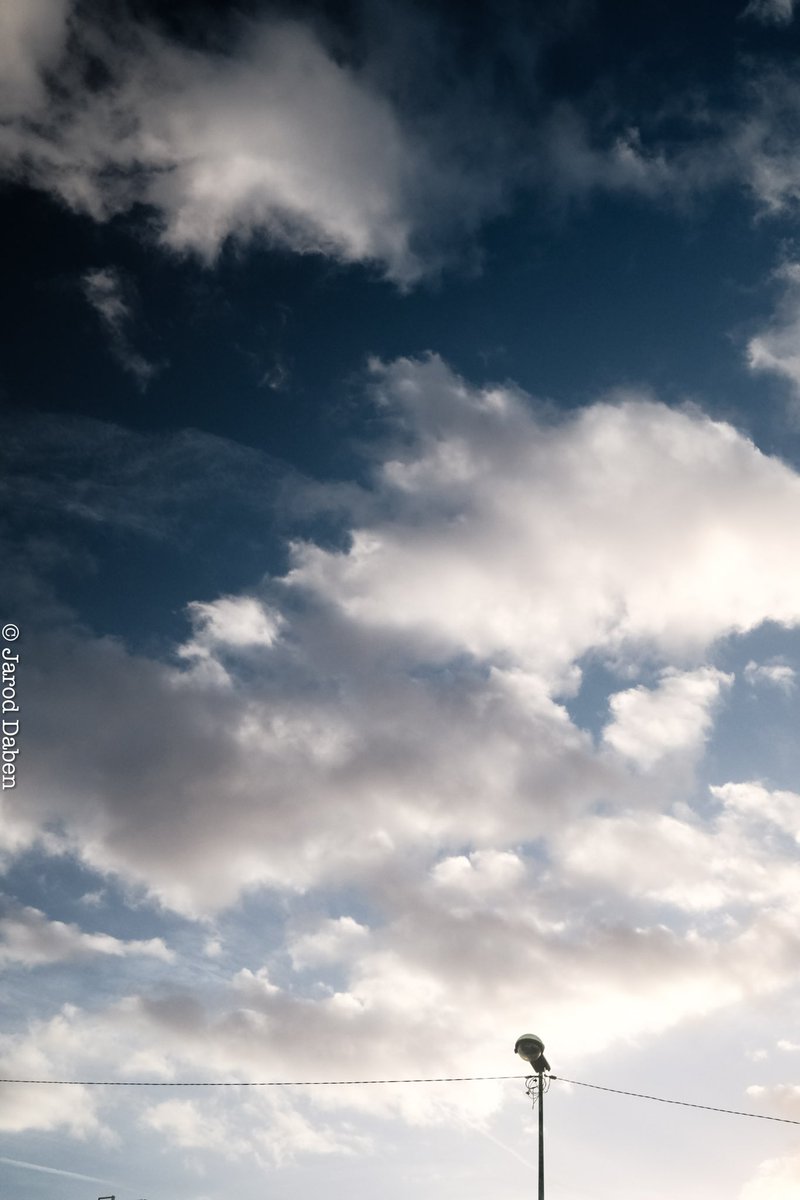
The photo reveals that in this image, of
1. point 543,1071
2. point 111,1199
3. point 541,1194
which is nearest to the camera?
point 541,1194

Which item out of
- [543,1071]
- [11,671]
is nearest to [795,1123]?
[543,1071]

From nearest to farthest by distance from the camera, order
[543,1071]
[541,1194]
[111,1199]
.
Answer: [541,1194]
[543,1071]
[111,1199]

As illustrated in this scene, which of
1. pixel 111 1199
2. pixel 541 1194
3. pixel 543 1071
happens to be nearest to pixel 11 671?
pixel 543 1071

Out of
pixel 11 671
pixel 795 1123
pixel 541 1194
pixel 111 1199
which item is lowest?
pixel 111 1199

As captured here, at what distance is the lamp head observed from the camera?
1998 cm

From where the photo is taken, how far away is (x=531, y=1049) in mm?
19984

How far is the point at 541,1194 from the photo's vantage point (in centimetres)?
1897

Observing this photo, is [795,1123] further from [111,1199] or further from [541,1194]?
[111,1199]

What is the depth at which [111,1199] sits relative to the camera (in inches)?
1202

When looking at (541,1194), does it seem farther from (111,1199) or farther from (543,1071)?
(111,1199)

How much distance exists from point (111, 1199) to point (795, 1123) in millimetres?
28185

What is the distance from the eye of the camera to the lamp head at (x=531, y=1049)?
19984mm

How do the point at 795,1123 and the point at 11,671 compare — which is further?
the point at 795,1123

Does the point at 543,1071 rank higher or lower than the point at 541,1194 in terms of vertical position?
higher
